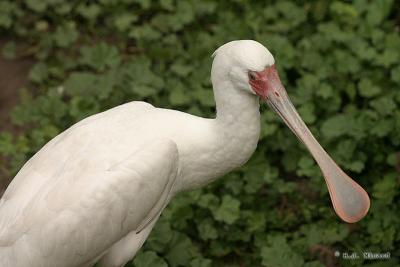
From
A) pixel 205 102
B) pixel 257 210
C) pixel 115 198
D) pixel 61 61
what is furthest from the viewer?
pixel 61 61

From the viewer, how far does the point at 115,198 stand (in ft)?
9.71

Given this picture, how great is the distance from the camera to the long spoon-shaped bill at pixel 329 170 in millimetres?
2967

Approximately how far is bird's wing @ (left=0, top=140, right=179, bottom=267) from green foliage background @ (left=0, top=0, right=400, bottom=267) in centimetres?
70

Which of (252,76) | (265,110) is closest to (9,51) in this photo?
(265,110)

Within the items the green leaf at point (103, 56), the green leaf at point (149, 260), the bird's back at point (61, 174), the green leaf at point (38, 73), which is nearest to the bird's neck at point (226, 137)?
the bird's back at point (61, 174)

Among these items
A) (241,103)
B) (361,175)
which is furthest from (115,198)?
(361,175)

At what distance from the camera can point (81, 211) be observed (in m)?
2.93

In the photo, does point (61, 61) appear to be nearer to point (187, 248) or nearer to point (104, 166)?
point (187, 248)

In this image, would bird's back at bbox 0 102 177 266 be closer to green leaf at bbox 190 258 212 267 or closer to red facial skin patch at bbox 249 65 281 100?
red facial skin patch at bbox 249 65 281 100

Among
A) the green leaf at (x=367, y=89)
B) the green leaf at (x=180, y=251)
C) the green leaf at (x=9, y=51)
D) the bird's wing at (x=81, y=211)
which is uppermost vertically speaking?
the bird's wing at (x=81, y=211)

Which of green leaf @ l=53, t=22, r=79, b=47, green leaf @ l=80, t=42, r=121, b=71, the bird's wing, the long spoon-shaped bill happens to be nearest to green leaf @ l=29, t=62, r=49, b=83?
green leaf @ l=53, t=22, r=79, b=47

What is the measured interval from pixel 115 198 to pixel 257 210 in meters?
1.41

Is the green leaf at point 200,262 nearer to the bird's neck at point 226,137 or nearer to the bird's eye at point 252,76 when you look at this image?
the bird's neck at point 226,137

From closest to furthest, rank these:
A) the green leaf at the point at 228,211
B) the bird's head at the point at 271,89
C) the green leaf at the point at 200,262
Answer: the bird's head at the point at 271,89 < the green leaf at the point at 200,262 < the green leaf at the point at 228,211
